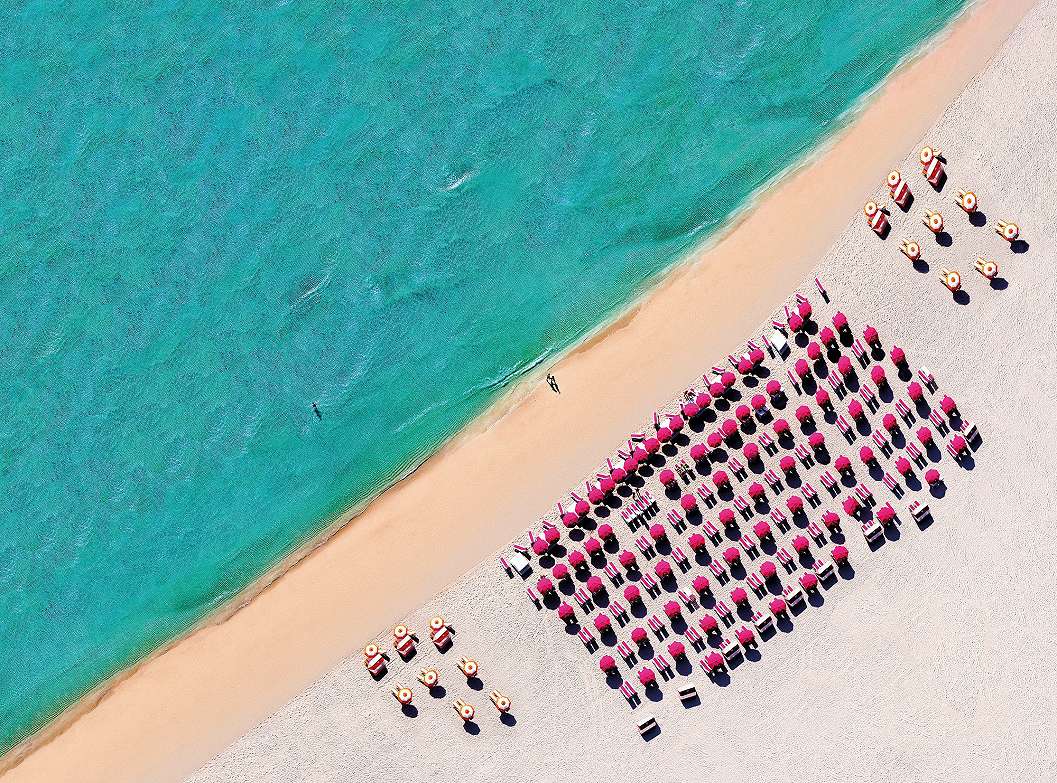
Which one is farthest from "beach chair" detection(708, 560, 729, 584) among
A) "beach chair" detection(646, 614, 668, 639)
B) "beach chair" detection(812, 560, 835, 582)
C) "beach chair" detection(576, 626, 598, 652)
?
"beach chair" detection(576, 626, 598, 652)

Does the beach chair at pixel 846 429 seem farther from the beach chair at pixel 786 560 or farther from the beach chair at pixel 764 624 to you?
the beach chair at pixel 764 624

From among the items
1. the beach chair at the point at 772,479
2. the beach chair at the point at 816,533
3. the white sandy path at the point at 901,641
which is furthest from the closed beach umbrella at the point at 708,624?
the beach chair at the point at 772,479

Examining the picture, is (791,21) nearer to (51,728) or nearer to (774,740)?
(774,740)

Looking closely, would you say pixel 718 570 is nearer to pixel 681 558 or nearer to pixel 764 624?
pixel 681 558

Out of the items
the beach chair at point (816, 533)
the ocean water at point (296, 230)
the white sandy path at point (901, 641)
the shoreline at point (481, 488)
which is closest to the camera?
the white sandy path at point (901, 641)

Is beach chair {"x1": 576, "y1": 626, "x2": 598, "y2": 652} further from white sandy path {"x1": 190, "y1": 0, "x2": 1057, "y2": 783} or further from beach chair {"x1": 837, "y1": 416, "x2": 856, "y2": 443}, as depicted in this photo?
beach chair {"x1": 837, "y1": 416, "x2": 856, "y2": 443}
